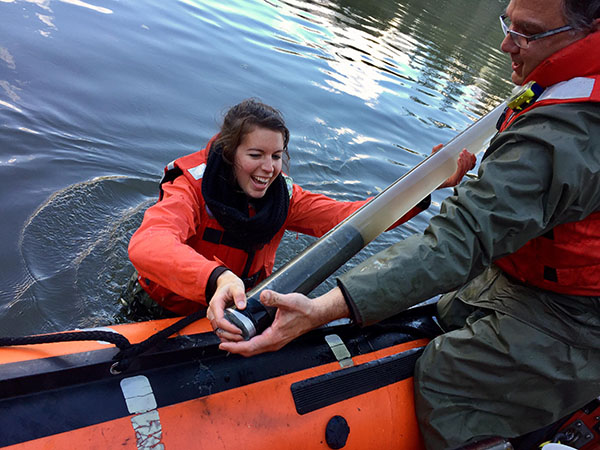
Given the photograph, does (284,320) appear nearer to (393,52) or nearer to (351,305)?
(351,305)

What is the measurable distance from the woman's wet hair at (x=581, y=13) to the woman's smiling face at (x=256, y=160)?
Result: 143 centimetres

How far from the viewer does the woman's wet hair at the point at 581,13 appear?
1464 mm

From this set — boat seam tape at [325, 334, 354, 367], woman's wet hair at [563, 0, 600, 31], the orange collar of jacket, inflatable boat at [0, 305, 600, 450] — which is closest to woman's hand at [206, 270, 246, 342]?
inflatable boat at [0, 305, 600, 450]

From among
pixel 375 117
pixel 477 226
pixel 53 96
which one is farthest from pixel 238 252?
pixel 375 117

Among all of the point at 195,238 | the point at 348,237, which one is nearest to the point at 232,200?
the point at 195,238

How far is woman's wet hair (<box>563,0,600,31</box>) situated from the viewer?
1.46 m

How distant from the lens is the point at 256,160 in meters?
2.36

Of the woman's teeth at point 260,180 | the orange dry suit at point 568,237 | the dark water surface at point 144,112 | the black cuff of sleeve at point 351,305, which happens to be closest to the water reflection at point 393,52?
the dark water surface at point 144,112

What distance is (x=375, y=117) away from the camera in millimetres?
7656

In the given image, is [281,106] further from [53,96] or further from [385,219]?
[385,219]

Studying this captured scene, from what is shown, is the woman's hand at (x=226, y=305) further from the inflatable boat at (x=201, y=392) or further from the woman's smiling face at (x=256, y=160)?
the woman's smiling face at (x=256, y=160)

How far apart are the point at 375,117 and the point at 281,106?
186 centimetres

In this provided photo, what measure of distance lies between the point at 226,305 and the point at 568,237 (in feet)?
4.44

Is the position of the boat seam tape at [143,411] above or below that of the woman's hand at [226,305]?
below
